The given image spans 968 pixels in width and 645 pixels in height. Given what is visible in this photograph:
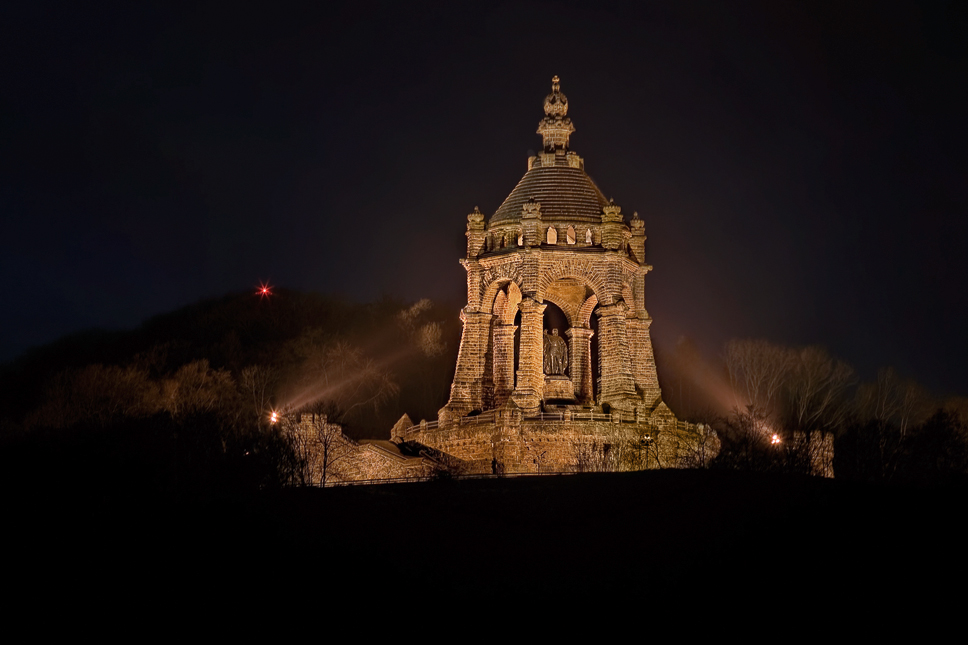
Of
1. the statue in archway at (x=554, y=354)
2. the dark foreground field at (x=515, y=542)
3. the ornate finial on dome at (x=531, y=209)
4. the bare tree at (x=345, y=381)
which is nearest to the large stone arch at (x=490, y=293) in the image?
the ornate finial on dome at (x=531, y=209)

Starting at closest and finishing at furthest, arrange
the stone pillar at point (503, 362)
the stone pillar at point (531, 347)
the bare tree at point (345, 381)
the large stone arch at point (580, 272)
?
the stone pillar at point (531, 347), the stone pillar at point (503, 362), the large stone arch at point (580, 272), the bare tree at point (345, 381)

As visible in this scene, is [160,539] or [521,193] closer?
[160,539]

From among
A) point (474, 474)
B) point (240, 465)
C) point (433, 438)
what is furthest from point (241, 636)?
point (433, 438)

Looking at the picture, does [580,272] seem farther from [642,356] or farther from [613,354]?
[642,356]

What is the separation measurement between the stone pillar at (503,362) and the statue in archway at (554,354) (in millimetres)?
1771

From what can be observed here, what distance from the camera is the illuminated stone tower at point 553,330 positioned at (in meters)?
63.8

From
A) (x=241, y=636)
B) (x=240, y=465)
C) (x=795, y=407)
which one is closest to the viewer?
(x=241, y=636)

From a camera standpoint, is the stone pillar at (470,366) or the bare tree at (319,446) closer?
the bare tree at (319,446)

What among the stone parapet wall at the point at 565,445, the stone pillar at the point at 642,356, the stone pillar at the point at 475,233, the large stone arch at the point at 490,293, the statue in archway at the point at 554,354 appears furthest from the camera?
the statue in archway at the point at 554,354

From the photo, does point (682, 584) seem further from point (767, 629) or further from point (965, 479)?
point (965, 479)

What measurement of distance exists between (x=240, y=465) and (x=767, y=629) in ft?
65.6

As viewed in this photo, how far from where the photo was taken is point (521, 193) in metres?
69.2

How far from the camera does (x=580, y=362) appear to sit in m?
70.6

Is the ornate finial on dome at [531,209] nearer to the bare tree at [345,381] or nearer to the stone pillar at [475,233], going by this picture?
the stone pillar at [475,233]
